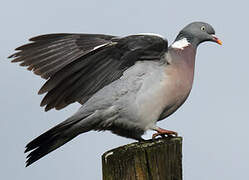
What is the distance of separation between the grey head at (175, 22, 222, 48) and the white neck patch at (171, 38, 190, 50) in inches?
2.5

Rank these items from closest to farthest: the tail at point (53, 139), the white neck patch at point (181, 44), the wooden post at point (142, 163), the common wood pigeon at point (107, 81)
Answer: the wooden post at point (142, 163)
the tail at point (53, 139)
the common wood pigeon at point (107, 81)
the white neck patch at point (181, 44)

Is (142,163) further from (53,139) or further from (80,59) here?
→ (80,59)

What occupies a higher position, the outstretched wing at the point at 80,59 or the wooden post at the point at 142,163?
the outstretched wing at the point at 80,59

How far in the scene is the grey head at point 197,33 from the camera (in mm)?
6254

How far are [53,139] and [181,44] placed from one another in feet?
6.72

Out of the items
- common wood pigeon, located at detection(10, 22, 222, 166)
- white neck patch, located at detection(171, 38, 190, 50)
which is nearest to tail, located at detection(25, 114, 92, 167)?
common wood pigeon, located at detection(10, 22, 222, 166)

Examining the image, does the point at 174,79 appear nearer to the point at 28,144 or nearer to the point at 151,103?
the point at 151,103

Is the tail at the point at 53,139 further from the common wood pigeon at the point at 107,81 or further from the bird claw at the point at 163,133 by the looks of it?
the bird claw at the point at 163,133

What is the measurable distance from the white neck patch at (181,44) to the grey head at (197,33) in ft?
0.21

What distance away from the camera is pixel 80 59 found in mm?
5066

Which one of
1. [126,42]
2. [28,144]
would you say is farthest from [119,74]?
[28,144]

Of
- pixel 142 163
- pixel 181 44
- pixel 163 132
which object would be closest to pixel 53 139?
pixel 163 132

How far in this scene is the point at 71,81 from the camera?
5.20 metres

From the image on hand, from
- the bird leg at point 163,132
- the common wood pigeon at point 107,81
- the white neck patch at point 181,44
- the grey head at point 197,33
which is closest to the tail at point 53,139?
the common wood pigeon at point 107,81
